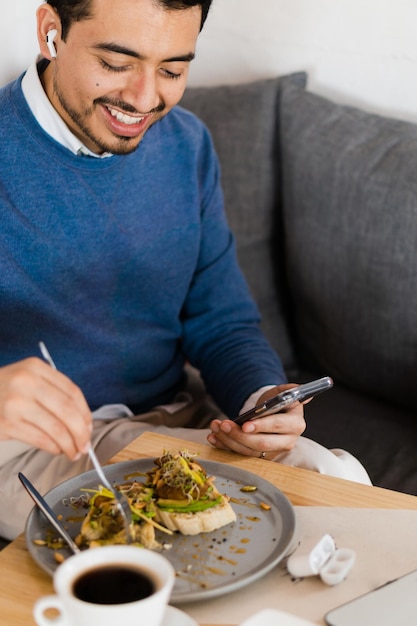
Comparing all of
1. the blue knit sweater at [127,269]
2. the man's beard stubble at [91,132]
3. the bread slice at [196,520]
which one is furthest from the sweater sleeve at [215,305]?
the bread slice at [196,520]

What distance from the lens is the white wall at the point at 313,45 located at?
2.10m

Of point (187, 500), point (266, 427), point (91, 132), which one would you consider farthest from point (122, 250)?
point (187, 500)

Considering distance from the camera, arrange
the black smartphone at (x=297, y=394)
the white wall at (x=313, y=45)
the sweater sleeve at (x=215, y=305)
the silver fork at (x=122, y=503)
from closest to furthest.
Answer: the silver fork at (x=122, y=503), the black smartphone at (x=297, y=394), the sweater sleeve at (x=215, y=305), the white wall at (x=313, y=45)

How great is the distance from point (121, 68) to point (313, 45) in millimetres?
982

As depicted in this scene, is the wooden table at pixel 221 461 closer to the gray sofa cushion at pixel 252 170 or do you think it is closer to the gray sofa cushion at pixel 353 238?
the gray sofa cushion at pixel 353 238

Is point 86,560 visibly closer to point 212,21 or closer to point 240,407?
point 240,407

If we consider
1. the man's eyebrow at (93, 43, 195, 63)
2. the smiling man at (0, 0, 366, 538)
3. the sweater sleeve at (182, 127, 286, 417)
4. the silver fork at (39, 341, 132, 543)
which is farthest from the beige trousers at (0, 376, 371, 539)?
the man's eyebrow at (93, 43, 195, 63)

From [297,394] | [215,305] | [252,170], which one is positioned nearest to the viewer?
[297,394]

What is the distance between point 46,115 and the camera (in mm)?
1527

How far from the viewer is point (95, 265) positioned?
162 cm

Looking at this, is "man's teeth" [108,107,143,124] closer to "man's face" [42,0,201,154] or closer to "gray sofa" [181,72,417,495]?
"man's face" [42,0,201,154]

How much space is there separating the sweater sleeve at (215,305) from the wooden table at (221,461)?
0.46 m

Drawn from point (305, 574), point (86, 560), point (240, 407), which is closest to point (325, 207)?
point (240, 407)

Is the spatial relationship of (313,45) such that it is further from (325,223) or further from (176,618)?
(176,618)
